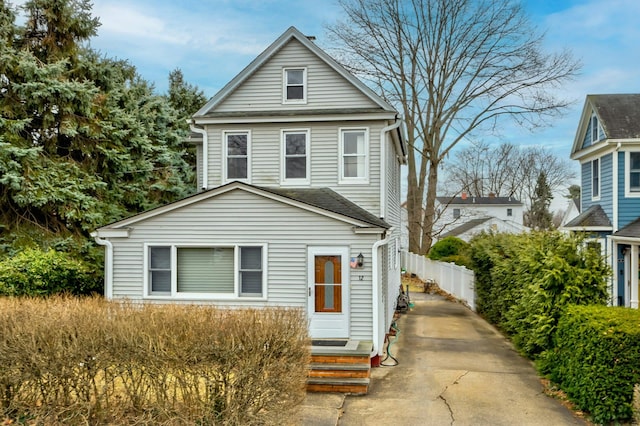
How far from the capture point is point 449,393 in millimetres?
8391

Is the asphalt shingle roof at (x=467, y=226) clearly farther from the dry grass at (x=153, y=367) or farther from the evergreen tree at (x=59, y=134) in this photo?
the dry grass at (x=153, y=367)

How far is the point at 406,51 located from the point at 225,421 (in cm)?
2714

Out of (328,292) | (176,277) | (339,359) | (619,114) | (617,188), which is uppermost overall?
(619,114)

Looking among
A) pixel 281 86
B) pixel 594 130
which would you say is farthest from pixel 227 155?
pixel 594 130

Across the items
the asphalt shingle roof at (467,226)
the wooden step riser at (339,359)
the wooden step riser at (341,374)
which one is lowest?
the wooden step riser at (341,374)

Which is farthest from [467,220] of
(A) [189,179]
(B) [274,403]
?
(B) [274,403]

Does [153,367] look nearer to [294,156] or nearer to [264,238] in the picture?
[264,238]

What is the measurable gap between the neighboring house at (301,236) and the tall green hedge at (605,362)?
3.94 meters

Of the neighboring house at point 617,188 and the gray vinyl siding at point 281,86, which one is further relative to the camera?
the neighboring house at point 617,188

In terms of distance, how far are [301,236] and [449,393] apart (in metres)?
4.47

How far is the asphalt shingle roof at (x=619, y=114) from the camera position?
51.1 ft

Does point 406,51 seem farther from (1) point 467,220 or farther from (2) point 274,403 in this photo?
(1) point 467,220

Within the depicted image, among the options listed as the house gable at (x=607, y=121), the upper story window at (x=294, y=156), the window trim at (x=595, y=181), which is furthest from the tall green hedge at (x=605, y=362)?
the window trim at (x=595, y=181)

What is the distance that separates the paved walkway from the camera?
7266 mm
